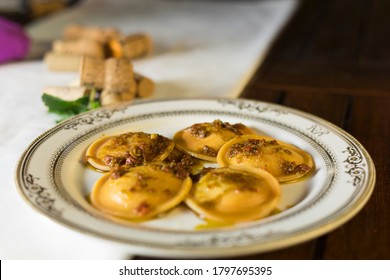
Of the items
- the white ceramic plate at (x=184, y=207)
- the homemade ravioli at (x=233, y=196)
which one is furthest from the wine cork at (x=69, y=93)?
the homemade ravioli at (x=233, y=196)

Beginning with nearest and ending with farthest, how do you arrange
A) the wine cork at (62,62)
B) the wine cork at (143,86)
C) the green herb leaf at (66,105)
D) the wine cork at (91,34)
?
the green herb leaf at (66,105) < the wine cork at (143,86) < the wine cork at (62,62) < the wine cork at (91,34)

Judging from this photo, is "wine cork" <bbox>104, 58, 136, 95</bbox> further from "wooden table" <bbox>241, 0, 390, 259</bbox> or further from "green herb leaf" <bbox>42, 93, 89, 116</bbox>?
"wooden table" <bbox>241, 0, 390, 259</bbox>

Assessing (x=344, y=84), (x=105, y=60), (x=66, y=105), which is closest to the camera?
(x=66, y=105)

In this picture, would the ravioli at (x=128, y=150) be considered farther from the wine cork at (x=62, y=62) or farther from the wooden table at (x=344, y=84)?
the wine cork at (x=62, y=62)

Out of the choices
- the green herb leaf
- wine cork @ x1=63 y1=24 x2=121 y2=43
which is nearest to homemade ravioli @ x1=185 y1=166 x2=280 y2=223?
the green herb leaf

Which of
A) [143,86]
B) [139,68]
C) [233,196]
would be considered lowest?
[139,68]

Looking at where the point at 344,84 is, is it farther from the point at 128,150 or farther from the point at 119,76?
the point at 128,150

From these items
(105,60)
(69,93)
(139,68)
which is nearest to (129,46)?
(139,68)
